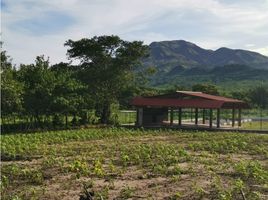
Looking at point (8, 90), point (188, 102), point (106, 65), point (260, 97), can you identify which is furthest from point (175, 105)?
point (260, 97)

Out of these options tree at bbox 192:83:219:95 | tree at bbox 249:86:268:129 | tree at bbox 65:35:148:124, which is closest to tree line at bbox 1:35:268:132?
tree at bbox 65:35:148:124

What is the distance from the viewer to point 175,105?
44656mm

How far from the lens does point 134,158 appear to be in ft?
66.9

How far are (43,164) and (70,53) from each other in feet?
99.6

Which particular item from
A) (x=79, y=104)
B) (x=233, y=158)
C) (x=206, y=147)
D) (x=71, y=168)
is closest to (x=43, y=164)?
(x=71, y=168)

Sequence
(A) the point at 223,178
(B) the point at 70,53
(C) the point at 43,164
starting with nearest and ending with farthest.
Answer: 1. (A) the point at 223,178
2. (C) the point at 43,164
3. (B) the point at 70,53

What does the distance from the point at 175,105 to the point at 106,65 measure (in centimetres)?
795

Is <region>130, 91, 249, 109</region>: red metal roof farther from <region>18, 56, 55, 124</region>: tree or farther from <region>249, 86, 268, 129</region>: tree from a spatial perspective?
<region>249, 86, 268, 129</region>: tree

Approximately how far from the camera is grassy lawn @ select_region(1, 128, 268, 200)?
524 inches

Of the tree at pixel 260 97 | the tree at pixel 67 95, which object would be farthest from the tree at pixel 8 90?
the tree at pixel 260 97

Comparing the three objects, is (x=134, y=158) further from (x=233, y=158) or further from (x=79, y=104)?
(x=79, y=104)

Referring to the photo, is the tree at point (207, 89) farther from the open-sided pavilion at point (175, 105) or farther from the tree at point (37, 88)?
the tree at point (37, 88)

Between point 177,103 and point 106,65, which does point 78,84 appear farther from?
point 177,103

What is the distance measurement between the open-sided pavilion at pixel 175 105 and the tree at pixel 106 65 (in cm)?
260
